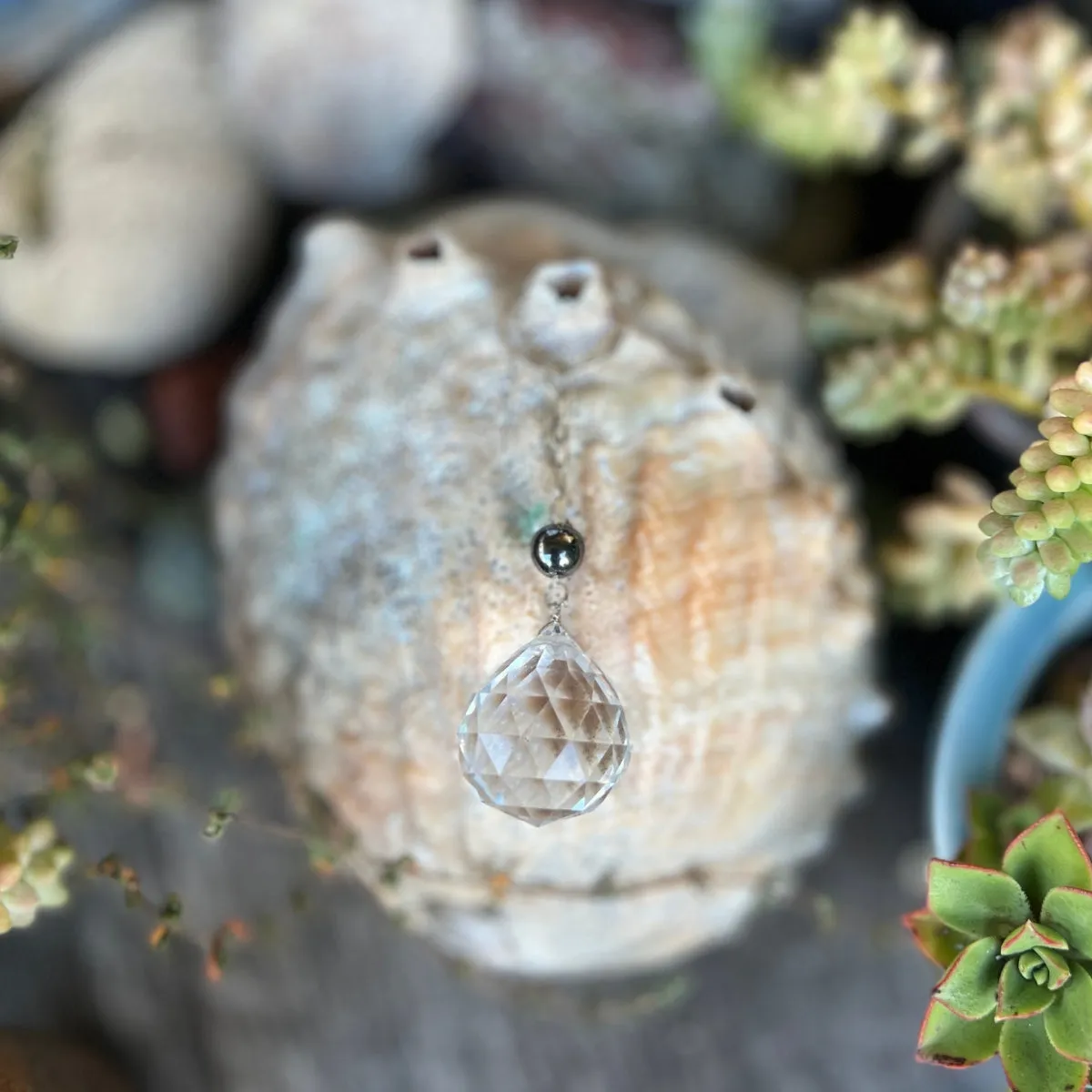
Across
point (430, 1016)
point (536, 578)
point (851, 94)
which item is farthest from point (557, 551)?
point (430, 1016)

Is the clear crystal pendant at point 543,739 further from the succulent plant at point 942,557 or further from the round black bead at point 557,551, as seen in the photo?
the succulent plant at point 942,557

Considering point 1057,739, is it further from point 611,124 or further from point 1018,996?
point 611,124

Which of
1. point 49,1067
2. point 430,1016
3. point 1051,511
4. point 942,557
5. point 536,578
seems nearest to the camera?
point 1051,511

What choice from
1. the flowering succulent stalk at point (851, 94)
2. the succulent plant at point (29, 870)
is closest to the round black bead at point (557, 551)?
the succulent plant at point (29, 870)

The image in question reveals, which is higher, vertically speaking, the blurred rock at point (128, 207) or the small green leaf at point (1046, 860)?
the blurred rock at point (128, 207)

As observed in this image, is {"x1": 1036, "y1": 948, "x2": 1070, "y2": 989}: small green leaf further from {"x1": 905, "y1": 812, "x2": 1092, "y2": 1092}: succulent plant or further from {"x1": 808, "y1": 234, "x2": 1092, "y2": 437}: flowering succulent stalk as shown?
{"x1": 808, "y1": 234, "x2": 1092, "y2": 437}: flowering succulent stalk

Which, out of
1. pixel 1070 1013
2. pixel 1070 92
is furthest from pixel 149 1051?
pixel 1070 92
